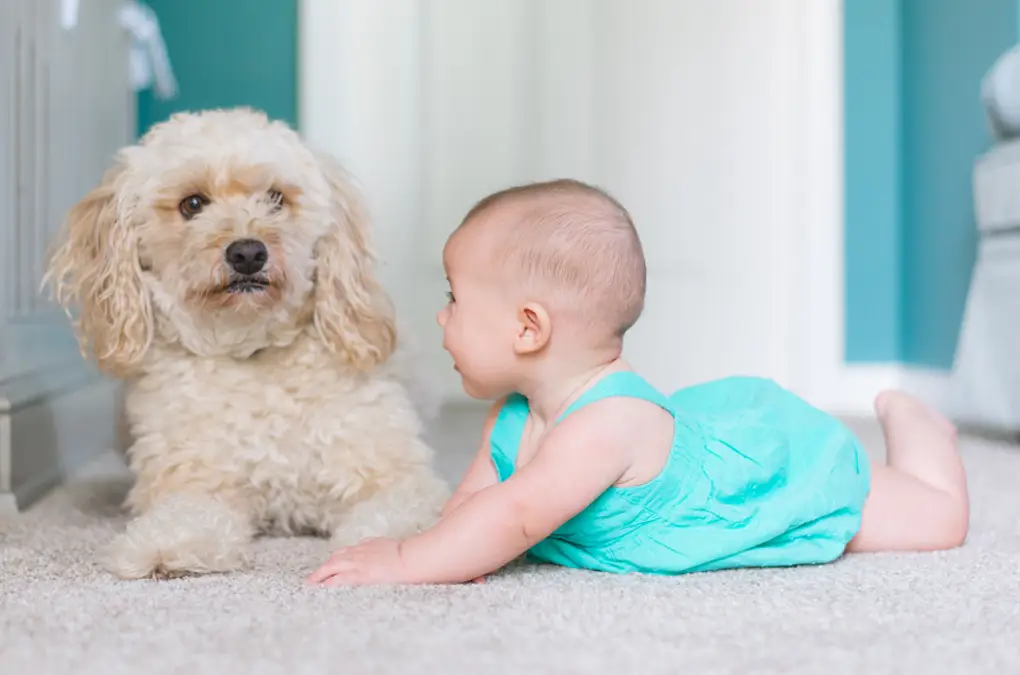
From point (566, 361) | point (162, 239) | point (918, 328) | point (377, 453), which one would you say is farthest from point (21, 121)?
point (918, 328)

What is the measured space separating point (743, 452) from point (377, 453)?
0.52 m

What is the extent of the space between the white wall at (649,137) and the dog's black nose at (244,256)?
216 cm

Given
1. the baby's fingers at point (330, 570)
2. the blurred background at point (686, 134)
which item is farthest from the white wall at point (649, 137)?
the baby's fingers at point (330, 570)

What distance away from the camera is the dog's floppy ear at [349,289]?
1.55 metres

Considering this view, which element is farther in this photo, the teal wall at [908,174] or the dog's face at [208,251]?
the teal wall at [908,174]

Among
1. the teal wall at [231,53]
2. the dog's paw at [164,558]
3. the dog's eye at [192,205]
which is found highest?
the teal wall at [231,53]

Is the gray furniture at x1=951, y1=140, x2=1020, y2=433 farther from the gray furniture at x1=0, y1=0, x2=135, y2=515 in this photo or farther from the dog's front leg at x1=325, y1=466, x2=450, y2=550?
the gray furniture at x1=0, y1=0, x2=135, y2=515

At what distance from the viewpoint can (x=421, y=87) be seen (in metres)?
3.78

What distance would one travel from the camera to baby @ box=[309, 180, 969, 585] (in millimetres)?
1140

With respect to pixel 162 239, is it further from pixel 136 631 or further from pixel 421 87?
pixel 421 87

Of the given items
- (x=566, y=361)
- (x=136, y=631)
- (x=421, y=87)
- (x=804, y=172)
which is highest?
(x=421, y=87)

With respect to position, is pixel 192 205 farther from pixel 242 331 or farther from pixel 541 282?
pixel 541 282

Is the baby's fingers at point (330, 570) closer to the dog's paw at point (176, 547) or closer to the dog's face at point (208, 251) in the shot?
the dog's paw at point (176, 547)

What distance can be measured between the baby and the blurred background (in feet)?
7.37
